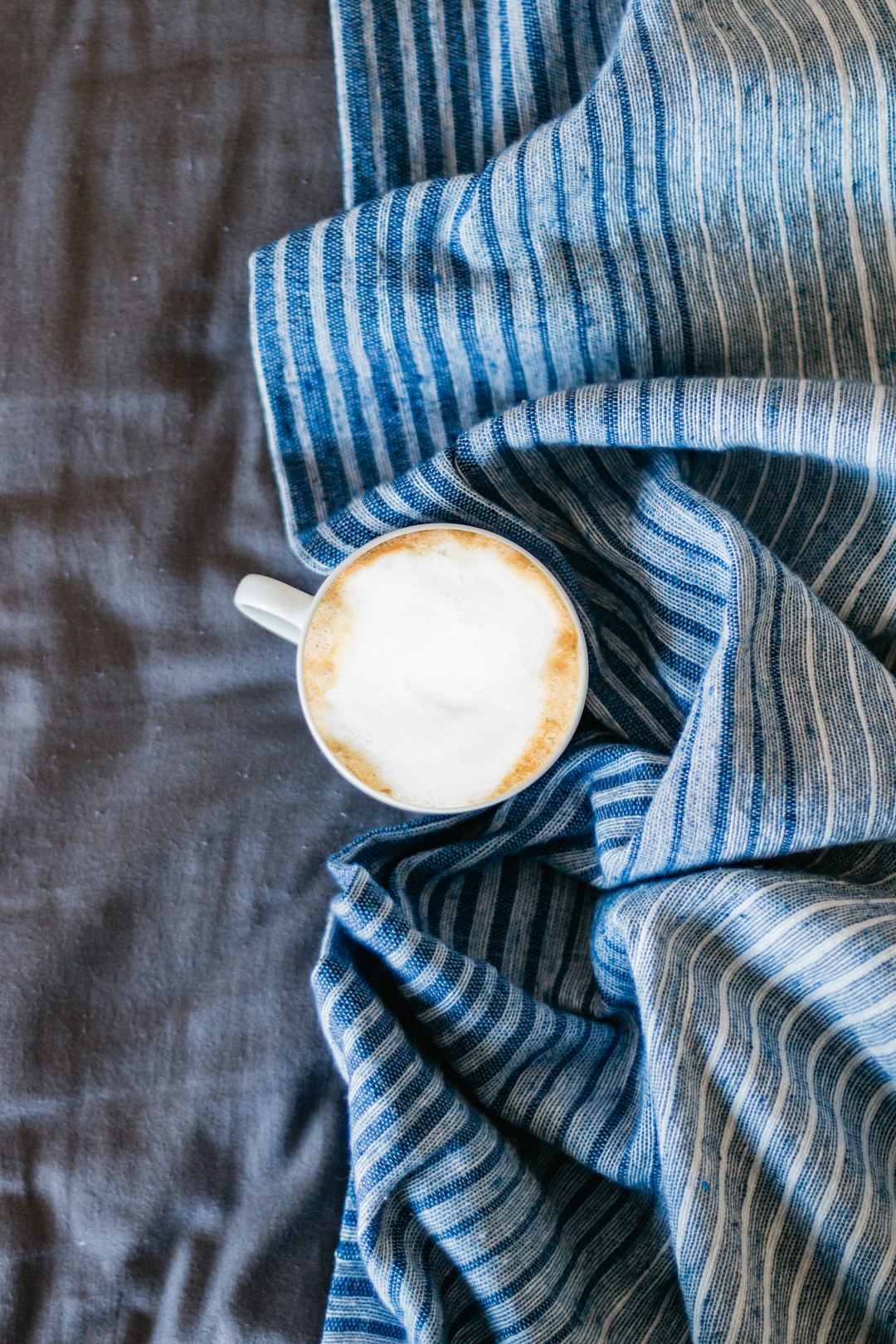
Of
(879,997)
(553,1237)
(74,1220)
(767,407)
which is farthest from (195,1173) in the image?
(767,407)

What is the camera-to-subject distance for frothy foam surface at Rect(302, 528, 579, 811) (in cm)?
48

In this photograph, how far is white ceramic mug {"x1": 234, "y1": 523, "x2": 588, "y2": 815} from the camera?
47 cm

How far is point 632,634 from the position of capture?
54cm

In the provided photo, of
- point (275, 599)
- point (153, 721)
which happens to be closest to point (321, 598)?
point (275, 599)

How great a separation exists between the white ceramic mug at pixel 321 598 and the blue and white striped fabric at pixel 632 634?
1.3 inches

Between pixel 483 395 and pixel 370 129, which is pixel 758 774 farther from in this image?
pixel 370 129

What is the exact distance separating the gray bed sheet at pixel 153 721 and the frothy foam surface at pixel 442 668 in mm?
75

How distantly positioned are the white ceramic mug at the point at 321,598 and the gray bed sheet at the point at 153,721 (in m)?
0.06

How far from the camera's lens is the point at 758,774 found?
45 centimetres

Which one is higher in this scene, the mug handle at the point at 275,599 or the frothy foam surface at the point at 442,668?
the mug handle at the point at 275,599

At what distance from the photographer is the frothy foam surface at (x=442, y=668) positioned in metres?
0.48

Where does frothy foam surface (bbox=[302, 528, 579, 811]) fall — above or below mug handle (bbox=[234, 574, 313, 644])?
below

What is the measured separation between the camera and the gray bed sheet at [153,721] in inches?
19.7

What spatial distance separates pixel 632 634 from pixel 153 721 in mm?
256
